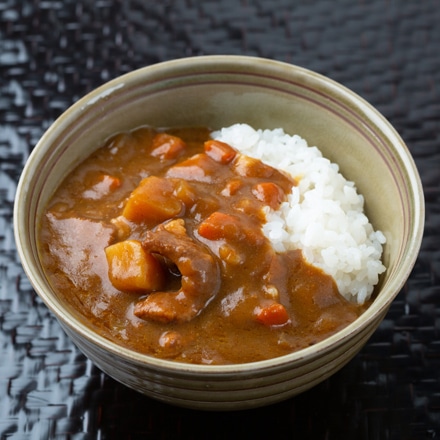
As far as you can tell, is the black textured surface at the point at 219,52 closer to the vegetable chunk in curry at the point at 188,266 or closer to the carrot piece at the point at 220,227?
the vegetable chunk in curry at the point at 188,266

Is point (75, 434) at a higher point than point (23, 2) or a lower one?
lower

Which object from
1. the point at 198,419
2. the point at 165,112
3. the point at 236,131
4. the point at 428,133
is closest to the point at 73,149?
the point at 165,112

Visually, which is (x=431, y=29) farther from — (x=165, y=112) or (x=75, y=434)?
(x=75, y=434)

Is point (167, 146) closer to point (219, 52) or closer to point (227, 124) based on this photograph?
point (227, 124)

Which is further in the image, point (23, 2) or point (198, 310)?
point (23, 2)

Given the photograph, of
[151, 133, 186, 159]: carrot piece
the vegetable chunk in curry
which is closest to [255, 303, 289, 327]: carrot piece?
the vegetable chunk in curry

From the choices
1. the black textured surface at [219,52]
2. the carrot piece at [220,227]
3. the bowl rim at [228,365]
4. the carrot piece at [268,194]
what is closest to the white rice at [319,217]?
the carrot piece at [268,194]

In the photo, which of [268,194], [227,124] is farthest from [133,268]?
[227,124]
